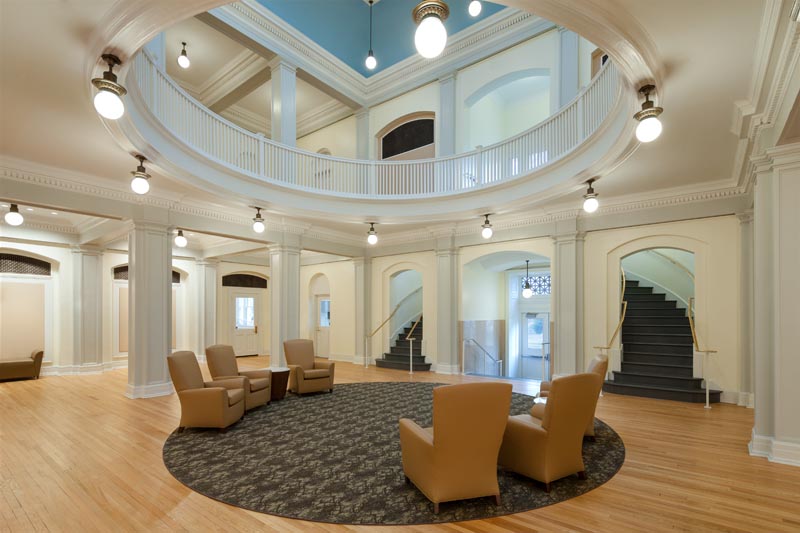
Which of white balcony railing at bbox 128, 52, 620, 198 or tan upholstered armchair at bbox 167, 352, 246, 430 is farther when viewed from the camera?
white balcony railing at bbox 128, 52, 620, 198

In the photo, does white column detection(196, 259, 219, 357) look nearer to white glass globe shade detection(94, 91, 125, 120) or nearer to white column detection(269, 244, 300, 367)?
white column detection(269, 244, 300, 367)

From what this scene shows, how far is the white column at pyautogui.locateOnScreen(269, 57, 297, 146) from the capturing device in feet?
27.6

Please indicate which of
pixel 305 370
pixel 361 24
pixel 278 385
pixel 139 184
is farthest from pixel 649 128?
pixel 361 24

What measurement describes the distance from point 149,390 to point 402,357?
574cm

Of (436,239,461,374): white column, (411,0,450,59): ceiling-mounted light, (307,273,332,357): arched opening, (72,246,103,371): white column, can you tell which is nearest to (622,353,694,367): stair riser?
(436,239,461,374): white column

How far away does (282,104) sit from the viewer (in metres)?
8.48

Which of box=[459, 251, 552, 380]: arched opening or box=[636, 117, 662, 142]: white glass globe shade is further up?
box=[636, 117, 662, 142]: white glass globe shade

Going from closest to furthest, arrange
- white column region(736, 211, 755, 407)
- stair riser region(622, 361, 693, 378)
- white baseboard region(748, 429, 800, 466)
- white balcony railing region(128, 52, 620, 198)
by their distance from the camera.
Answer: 1. white baseboard region(748, 429, 800, 466)
2. white balcony railing region(128, 52, 620, 198)
3. white column region(736, 211, 755, 407)
4. stair riser region(622, 361, 693, 378)

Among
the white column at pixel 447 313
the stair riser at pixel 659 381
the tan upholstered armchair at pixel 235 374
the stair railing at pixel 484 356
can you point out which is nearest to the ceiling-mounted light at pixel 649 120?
the stair riser at pixel 659 381

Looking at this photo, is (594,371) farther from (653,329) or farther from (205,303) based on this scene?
(205,303)

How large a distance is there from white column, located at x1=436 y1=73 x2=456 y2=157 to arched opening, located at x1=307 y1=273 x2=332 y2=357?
6017 millimetres

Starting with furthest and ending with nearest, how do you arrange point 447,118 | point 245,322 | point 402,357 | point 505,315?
point 245,322, point 505,315, point 402,357, point 447,118

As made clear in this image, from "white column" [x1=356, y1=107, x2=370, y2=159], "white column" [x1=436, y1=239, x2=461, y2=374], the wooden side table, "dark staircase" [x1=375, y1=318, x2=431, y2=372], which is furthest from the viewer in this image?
"white column" [x1=356, y1=107, x2=370, y2=159]

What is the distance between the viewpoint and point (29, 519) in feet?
9.87
